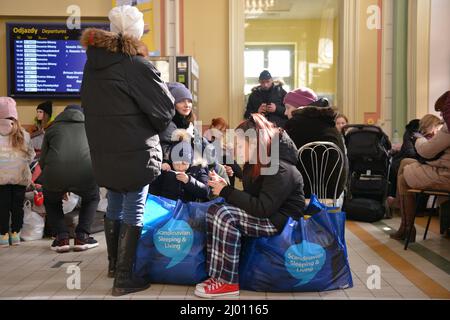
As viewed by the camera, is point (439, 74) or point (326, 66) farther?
point (326, 66)

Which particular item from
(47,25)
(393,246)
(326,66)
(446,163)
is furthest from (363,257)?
(326,66)

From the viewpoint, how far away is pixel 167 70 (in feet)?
19.4

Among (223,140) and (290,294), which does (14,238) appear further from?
(290,294)

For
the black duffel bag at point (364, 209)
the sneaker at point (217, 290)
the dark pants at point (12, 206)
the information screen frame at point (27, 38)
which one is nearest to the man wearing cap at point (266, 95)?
the black duffel bag at point (364, 209)

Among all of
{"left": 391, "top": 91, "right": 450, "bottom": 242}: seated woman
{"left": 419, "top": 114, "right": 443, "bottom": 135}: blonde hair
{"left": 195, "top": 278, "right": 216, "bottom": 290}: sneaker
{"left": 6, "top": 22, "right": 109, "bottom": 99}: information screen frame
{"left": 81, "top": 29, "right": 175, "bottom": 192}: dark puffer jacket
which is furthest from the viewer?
{"left": 6, "top": 22, "right": 109, "bottom": 99}: information screen frame

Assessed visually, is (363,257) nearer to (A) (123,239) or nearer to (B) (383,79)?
(A) (123,239)

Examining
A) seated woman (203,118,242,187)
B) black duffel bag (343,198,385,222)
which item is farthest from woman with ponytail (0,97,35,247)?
black duffel bag (343,198,385,222)

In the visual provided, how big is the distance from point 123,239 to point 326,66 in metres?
9.48

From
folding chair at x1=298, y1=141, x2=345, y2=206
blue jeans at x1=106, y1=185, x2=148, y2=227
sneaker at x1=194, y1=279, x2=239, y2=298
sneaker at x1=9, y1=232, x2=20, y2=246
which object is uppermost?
folding chair at x1=298, y1=141, x2=345, y2=206

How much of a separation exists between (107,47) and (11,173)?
1.95 metres

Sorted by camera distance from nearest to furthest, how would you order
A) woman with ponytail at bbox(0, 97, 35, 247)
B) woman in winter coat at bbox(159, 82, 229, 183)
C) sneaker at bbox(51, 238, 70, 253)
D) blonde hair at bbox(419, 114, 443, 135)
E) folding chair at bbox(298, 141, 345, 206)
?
1. folding chair at bbox(298, 141, 345, 206)
2. woman in winter coat at bbox(159, 82, 229, 183)
3. sneaker at bbox(51, 238, 70, 253)
4. woman with ponytail at bbox(0, 97, 35, 247)
5. blonde hair at bbox(419, 114, 443, 135)

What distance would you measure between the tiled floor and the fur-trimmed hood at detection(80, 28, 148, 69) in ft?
4.03

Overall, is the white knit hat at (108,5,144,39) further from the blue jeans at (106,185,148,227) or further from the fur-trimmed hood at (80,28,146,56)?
the blue jeans at (106,185,148,227)

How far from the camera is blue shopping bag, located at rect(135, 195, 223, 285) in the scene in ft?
9.58
